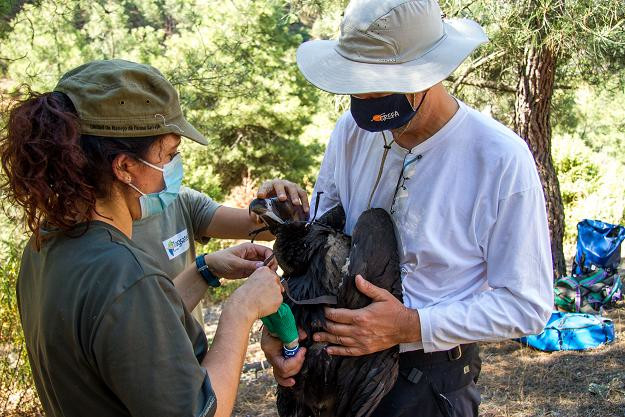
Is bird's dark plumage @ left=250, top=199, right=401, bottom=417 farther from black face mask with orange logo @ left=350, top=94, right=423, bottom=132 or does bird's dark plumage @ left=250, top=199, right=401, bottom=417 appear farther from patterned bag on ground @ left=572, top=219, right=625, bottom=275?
patterned bag on ground @ left=572, top=219, right=625, bottom=275

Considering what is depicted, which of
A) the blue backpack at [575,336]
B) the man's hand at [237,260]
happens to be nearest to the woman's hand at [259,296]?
the man's hand at [237,260]

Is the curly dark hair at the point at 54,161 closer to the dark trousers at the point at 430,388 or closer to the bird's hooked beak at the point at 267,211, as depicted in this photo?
the bird's hooked beak at the point at 267,211

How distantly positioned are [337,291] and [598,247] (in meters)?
6.34

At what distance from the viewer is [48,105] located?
1627mm

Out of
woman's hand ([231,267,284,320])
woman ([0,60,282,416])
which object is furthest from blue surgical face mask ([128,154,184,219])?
woman's hand ([231,267,284,320])

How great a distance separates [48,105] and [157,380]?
82 cm

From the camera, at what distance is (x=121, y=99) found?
5.57 ft

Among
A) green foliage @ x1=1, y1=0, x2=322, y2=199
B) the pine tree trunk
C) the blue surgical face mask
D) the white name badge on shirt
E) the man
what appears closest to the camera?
the blue surgical face mask

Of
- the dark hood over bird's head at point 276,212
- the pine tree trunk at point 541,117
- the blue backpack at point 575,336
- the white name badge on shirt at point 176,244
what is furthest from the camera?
the pine tree trunk at point 541,117

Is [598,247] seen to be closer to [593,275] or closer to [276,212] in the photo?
[593,275]

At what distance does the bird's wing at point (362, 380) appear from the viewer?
6.93 ft

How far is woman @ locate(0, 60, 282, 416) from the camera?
4.90ft

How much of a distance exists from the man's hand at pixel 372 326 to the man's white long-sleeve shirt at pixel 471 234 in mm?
63

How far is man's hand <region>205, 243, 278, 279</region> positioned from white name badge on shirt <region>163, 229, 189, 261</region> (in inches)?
26.3
